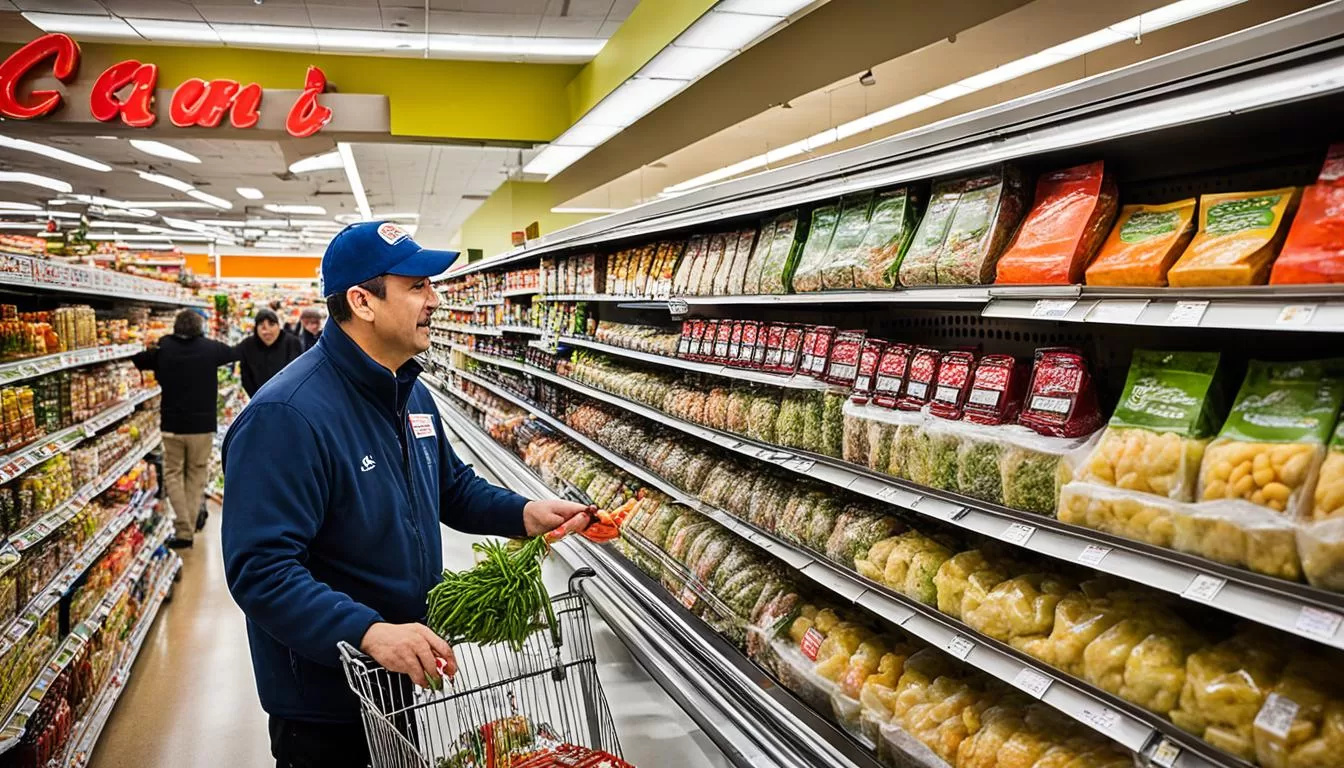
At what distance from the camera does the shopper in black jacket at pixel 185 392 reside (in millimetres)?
6504

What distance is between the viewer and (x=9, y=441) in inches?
131

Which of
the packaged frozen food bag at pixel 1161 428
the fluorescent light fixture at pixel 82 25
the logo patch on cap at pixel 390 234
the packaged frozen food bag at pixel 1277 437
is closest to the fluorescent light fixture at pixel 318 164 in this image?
the fluorescent light fixture at pixel 82 25

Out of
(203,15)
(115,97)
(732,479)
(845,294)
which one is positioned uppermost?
(203,15)

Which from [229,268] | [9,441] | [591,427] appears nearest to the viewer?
[9,441]

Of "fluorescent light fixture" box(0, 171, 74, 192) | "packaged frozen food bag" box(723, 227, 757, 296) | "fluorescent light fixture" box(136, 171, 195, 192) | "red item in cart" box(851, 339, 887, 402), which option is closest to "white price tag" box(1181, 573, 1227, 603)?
"red item in cart" box(851, 339, 887, 402)

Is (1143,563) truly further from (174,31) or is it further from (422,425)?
(174,31)

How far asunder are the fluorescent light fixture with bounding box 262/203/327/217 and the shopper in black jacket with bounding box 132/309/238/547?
13241 millimetres

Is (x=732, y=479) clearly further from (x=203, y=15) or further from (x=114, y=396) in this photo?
(x=203, y=15)

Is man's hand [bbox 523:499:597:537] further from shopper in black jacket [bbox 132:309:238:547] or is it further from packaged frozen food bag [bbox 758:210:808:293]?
shopper in black jacket [bbox 132:309:238:547]

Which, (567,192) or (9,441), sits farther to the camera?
(567,192)

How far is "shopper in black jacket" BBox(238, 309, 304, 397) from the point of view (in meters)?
8.76

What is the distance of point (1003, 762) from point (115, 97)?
9179 mm

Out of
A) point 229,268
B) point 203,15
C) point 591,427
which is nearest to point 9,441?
point 591,427

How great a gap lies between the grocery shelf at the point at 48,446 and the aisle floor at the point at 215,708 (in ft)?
4.46
